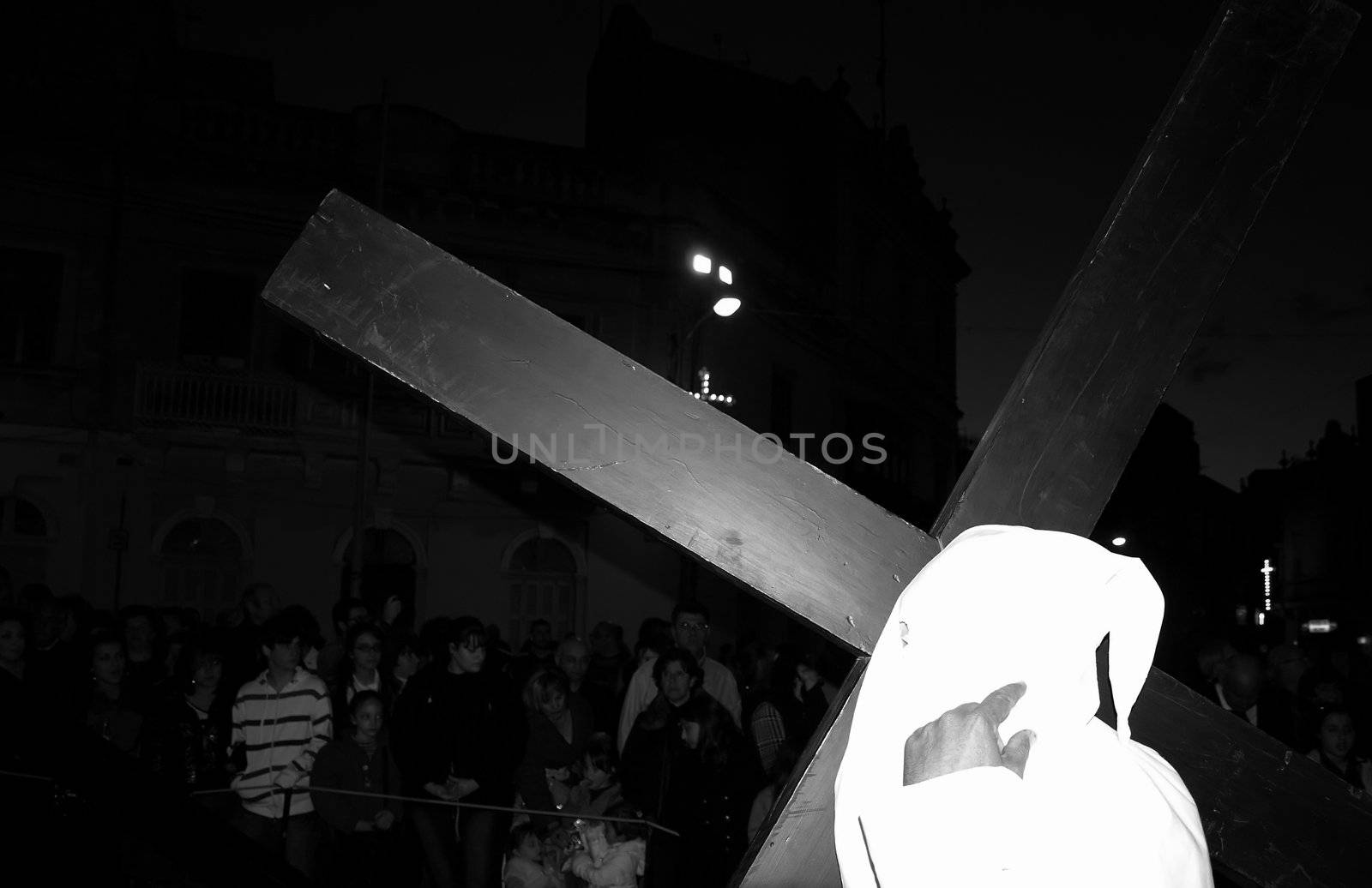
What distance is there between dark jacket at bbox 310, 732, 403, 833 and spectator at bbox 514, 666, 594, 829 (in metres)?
0.70

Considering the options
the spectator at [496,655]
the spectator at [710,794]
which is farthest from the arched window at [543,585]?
the spectator at [710,794]

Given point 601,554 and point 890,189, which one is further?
point 890,189

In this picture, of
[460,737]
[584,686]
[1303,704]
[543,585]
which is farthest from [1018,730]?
[543,585]

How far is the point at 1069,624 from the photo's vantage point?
3.93 ft

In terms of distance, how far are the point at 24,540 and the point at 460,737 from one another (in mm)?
11261

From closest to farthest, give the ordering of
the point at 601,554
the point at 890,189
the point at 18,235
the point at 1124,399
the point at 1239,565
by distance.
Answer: the point at 1124,399, the point at 18,235, the point at 601,554, the point at 890,189, the point at 1239,565

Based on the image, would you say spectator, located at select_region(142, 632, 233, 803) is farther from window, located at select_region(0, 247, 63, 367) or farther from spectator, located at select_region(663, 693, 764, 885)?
window, located at select_region(0, 247, 63, 367)

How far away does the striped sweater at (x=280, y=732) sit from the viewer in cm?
541

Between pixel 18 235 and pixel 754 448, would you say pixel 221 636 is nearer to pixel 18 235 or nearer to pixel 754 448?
pixel 754 448

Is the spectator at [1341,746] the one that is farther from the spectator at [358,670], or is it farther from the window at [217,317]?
the window at [217,317]

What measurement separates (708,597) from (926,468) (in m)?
12.7

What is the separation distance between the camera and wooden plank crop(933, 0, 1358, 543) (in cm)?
166

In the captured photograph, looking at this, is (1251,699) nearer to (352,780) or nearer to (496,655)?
(496,655)

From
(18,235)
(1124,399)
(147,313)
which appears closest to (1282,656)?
(1124,399)
